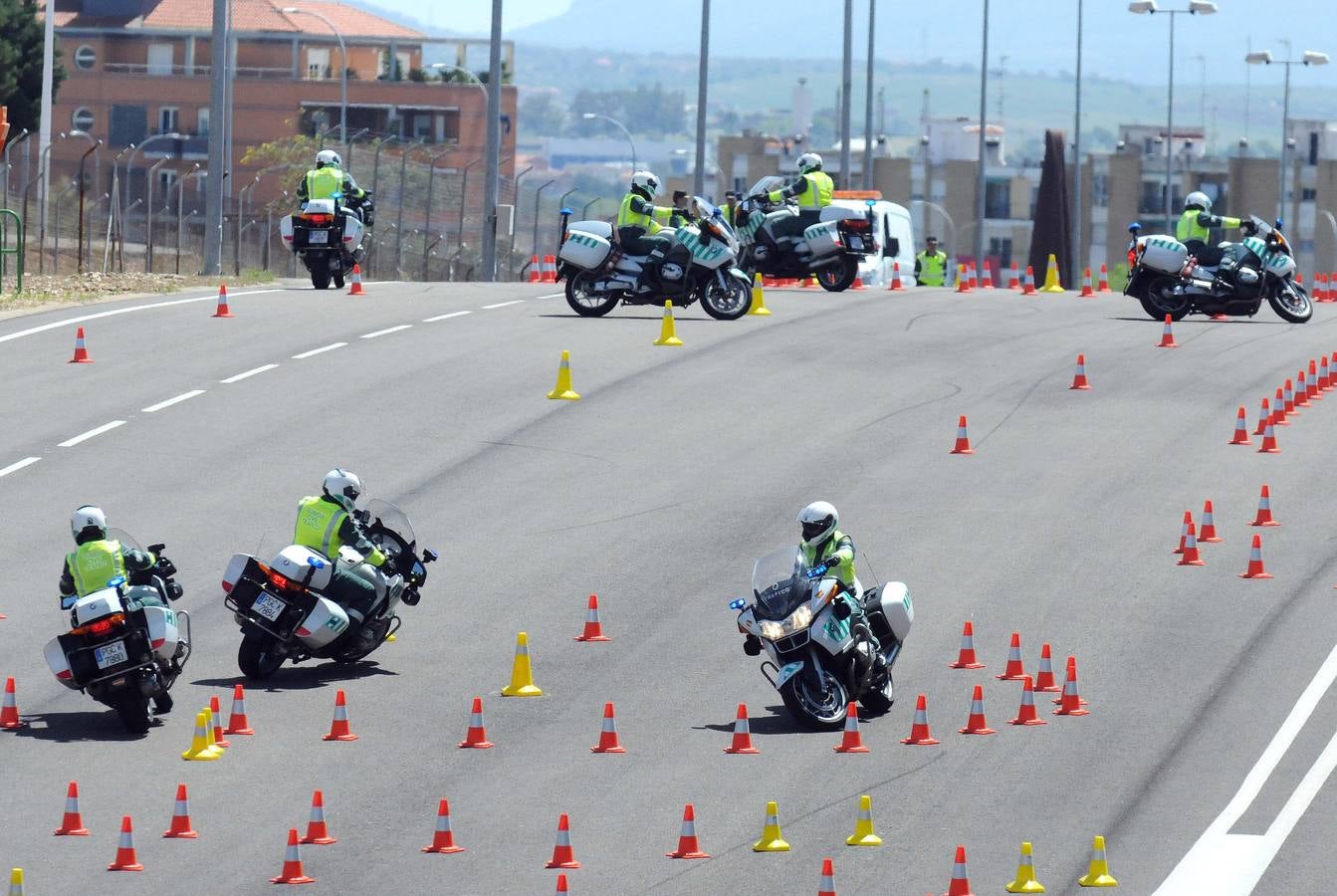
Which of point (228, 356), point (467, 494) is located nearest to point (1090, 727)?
point (467, 494)

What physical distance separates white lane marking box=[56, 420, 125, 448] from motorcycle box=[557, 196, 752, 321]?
7.66 metres

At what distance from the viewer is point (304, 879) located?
11797mm

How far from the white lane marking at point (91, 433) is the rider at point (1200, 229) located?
14406 millimetres

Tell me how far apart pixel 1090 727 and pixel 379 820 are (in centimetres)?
462

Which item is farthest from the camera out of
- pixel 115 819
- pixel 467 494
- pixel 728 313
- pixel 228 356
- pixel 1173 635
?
pixel 728 313

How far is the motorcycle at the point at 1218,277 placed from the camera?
3244cm

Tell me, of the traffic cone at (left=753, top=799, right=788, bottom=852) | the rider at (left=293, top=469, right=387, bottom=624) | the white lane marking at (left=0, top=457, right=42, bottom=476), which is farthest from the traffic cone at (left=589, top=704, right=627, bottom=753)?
the white lane marking at (left=0, top=457, right=42, bottom=476)

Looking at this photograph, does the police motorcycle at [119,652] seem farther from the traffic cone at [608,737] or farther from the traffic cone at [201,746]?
the traffic cone at [608,737]

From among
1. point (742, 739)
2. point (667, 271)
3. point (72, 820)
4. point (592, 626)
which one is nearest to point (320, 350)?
point (667, 271)

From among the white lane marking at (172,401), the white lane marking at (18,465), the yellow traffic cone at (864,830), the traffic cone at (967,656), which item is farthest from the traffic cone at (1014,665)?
the white lane marking at (172,401)

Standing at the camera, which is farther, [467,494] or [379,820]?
[467,494]

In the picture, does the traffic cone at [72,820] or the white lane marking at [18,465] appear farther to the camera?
the white lane marking at [18,465]

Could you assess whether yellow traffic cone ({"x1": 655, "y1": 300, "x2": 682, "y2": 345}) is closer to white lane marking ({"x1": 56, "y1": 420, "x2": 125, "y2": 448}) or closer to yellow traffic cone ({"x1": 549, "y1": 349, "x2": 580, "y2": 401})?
yellow traffic cone ({"x1": 549, "y1": 349, "x2": 580, "y2": 401})

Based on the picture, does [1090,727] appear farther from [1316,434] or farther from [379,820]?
[1316,434]
